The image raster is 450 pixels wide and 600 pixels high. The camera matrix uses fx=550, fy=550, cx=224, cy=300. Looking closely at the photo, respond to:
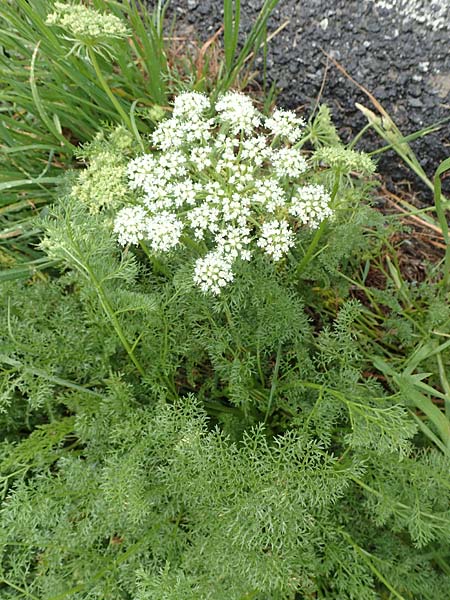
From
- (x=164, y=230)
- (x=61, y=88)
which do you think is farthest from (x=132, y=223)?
(x=61, y=88)

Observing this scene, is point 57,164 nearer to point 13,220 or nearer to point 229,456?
point 13,220

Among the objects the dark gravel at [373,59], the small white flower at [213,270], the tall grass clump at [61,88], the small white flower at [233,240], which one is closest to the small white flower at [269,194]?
the small white flower at [233,240]

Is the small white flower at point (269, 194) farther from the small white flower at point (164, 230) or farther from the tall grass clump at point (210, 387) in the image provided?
the small white flower at point (164, 230)

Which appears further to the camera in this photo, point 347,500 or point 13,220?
point 13,220

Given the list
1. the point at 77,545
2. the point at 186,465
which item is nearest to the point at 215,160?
the point at 186,465

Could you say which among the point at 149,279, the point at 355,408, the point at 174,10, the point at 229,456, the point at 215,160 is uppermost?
the point at 174,10

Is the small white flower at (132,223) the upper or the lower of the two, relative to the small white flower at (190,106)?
lower
